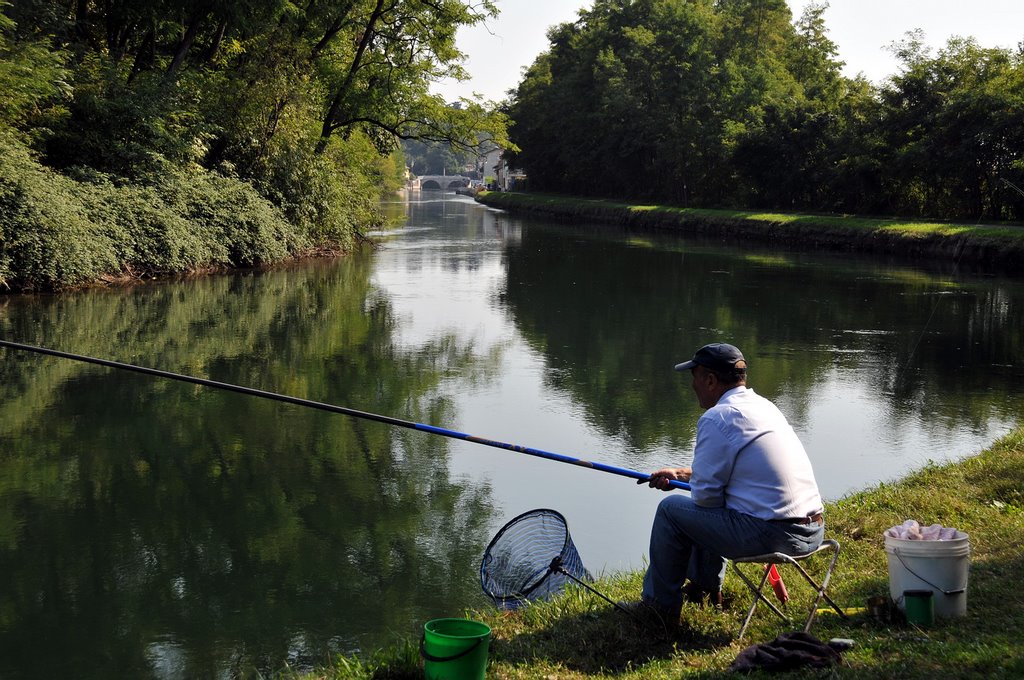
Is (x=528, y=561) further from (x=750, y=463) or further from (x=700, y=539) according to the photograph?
(x=750, y=463)

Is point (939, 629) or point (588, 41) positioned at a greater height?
point (588, 41)

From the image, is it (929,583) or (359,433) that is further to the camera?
(359,433)

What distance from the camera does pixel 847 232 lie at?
37.0 meters

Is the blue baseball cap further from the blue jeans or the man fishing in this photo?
the blue jeans

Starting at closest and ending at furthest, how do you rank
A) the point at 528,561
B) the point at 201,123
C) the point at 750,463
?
the point at 750,463, the point at 528,561, the point at 201,123

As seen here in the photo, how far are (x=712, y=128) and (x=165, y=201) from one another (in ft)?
133

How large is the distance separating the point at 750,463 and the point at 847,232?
34578 millimetres

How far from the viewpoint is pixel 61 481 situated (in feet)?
27.2

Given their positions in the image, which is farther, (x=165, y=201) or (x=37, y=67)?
(x=165, y=201)

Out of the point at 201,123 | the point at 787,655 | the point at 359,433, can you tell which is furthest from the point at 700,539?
the point at 201,123

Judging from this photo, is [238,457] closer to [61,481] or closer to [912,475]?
[61,481]

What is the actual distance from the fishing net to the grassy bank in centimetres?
16

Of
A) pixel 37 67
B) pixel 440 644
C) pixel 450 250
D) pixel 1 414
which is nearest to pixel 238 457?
pixel 1 414

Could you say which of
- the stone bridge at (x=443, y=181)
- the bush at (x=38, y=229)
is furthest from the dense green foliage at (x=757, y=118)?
the stone bridge at (x=443, y=181)
